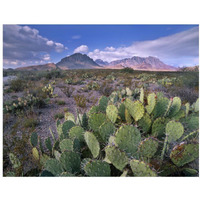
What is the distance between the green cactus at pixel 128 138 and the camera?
2.78ft

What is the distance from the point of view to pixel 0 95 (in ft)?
5.33

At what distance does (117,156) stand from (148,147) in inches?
7.2

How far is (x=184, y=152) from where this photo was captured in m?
0.78

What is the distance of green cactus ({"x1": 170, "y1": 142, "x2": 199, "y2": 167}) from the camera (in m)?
0.78

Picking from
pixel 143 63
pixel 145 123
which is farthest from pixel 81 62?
pixel 145 123

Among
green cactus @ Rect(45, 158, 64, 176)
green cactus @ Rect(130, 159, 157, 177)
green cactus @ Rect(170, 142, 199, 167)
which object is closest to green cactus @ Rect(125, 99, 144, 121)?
green cactus @ Rect(170, 142, 199, 167)

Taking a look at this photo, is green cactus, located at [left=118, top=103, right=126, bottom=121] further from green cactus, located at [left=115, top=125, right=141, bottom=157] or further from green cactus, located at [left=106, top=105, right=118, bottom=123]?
green cactus, located at [left=115, top=125, right=141, bottom=157]

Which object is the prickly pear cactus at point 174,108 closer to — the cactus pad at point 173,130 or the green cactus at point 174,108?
the green cactus at point 174,108

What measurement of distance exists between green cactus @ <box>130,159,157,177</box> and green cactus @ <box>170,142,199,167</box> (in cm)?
22

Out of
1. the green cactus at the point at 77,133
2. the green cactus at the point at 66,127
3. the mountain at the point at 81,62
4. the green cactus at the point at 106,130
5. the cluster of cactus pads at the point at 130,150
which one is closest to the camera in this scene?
the cluster of cactus pads at the point at 130,150

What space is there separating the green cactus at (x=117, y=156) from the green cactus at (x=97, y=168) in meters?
0.05

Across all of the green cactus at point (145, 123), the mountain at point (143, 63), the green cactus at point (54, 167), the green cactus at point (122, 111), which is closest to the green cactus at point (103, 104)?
the green cactus at point (122, 111)
